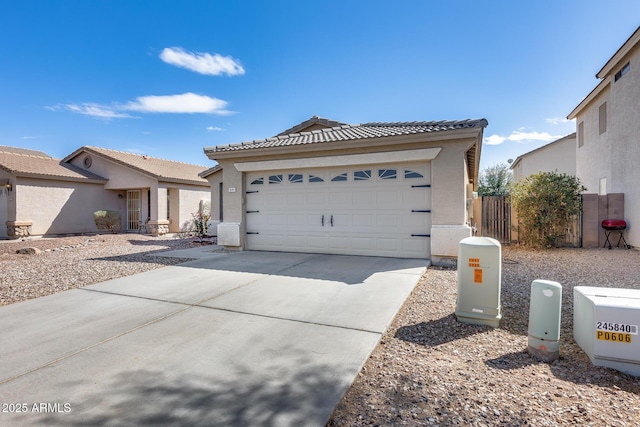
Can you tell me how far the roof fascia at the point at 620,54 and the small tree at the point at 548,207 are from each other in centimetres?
484

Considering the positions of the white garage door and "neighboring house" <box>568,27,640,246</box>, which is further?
"neighboring house" <box>568,27,640,246</box>

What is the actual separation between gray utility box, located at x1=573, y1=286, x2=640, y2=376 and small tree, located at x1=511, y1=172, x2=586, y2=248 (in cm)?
788

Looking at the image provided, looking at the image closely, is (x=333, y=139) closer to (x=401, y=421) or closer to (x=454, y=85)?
(x=454, y=85)

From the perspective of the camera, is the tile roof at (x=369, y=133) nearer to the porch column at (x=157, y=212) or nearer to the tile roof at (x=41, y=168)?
the porch column at (x=157, y=212)

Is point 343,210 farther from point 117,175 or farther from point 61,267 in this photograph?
point 117,175

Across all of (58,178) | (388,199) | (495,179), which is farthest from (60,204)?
(495,179)

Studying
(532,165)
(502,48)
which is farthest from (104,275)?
(532,165)

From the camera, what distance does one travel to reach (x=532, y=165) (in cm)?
2350

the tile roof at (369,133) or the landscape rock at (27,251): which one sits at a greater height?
the tile roof at (369,133)

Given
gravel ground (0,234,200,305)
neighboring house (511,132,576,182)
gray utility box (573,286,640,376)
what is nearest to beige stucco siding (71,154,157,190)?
gravel ground (0,234,200,305)

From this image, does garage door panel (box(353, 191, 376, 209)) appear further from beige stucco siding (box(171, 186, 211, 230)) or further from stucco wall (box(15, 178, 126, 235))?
stucco wall (box(15, 178, 126, 235))

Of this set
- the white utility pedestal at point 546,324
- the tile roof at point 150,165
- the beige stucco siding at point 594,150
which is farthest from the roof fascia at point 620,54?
the tile roof at point 150,165

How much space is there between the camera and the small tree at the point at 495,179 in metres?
35.3

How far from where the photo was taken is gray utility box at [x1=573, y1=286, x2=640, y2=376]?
290 cm
